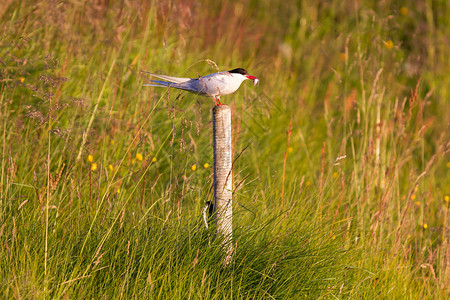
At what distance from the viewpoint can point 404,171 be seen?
465 cm

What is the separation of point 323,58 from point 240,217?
3917 millimetres

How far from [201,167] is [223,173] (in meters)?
0.51

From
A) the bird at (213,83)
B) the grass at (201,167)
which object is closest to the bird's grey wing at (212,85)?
the bird at (213,83)

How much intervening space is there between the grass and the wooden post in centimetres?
7

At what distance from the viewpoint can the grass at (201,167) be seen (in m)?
2.26

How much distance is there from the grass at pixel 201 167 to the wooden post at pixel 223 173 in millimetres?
68

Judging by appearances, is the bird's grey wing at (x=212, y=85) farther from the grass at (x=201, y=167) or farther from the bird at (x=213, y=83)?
the grass at (x=201, y=167)

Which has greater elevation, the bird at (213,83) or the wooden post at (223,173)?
the bird at (213,83)

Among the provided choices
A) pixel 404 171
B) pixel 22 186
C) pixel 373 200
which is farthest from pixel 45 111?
pixel 404 171

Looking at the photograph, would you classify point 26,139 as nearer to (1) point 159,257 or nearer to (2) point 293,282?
(1) point 159,257

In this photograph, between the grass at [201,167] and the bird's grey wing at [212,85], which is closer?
the grass at [201,167]

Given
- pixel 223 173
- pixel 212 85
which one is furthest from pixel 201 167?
pixel 212 85

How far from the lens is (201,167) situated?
2.90 meters

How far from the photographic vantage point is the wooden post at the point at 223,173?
7.76 feet
